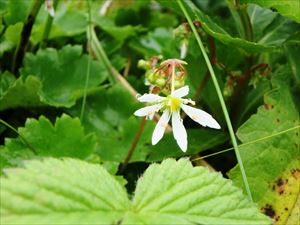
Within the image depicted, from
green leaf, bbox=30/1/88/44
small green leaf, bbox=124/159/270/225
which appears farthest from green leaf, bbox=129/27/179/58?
small green leaf, bbox=124/159/270/225

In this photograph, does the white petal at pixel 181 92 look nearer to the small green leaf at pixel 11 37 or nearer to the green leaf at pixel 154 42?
the small green leaf at pixel 11 37

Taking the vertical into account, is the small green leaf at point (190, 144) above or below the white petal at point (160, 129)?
below

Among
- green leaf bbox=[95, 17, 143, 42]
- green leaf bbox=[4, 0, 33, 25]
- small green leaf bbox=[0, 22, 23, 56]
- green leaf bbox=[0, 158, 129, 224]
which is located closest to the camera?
green leaf bbox=[0, 158, 129, 224]

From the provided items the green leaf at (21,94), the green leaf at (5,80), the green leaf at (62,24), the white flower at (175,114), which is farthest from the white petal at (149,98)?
the green leaf at (62,24)

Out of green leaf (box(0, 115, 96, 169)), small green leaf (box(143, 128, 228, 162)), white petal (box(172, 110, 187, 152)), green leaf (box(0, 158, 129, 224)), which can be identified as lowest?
small green leaf (box(143, 128, 228, 162))

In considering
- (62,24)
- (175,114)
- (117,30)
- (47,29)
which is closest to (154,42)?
(117,30)

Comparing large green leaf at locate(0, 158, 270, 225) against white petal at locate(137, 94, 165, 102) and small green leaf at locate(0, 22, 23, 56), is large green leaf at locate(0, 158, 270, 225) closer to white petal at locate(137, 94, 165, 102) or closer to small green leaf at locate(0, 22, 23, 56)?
white petal at locate(137, 94, 165, 102)

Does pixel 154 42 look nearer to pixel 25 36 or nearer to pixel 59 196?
pixel 25 36

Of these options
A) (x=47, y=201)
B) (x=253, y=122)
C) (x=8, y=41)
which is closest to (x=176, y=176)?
(x=47, y=201)
